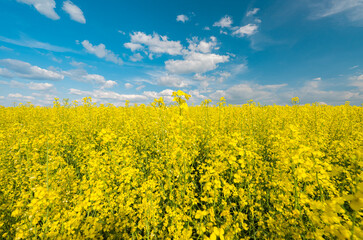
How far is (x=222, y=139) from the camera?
4.13m

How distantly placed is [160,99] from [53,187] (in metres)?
3.11

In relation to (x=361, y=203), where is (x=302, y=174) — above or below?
below

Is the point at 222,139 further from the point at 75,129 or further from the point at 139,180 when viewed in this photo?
the point at 75,129

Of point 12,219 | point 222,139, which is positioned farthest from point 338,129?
point 12,219

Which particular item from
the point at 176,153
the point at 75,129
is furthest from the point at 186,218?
the point at 75,129

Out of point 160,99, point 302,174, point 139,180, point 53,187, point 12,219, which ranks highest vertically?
point 160,99

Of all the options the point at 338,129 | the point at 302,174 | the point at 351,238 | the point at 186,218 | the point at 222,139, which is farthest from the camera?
the point at 338,129

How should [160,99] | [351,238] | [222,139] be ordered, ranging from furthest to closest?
1. [160,99]
2. [222,139]
3. [351,238]

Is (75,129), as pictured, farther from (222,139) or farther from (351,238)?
(351,238)

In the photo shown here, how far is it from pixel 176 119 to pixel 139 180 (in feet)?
5.36

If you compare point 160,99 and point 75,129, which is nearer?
point 160,99

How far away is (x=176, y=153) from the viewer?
288cm

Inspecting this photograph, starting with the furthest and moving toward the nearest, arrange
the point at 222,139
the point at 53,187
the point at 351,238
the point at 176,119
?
the point at 222,139 → the point at 176,119 → the point at 53,187 → the point at 351,238

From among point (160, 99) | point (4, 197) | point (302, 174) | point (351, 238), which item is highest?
point (160, 99)
